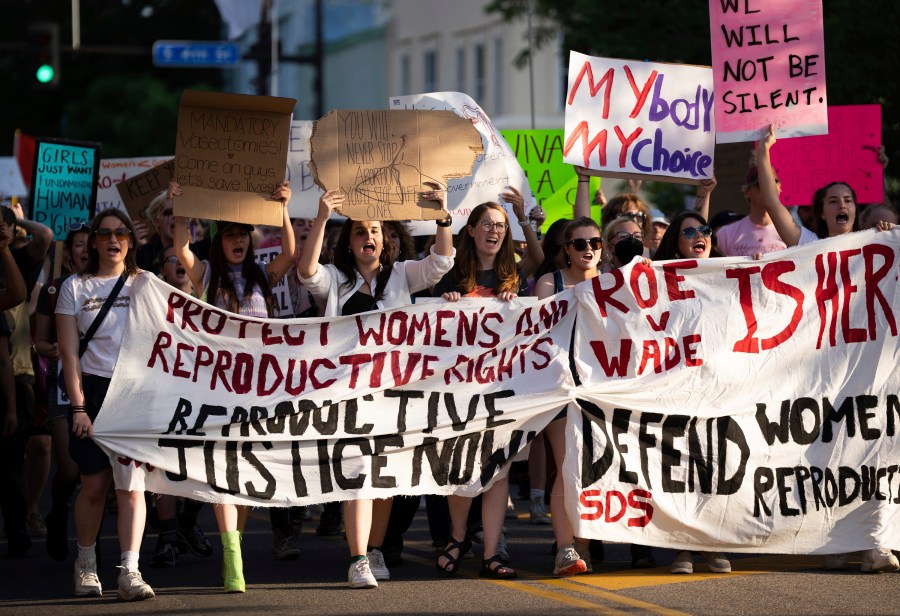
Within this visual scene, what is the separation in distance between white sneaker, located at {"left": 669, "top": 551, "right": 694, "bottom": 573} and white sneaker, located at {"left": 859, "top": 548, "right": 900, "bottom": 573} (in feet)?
2.65

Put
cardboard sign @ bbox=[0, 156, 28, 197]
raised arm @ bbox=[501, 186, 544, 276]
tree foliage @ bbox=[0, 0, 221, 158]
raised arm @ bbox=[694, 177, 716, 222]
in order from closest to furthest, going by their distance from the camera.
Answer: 1. raised arm @ bbox=[694, 177, 716, 222]
2. raised arm @ bbox=[501, 186, 544, 276]
3. cardboard sign @ bbox=[0, 156, 28, 197]
4. tree foliage @ bbox=[0, 0, 221, 158]

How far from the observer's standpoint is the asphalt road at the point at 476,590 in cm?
702

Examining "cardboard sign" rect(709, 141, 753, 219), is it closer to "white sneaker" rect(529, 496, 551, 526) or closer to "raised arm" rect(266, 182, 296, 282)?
"white sneaker" rect(529, 496, 551, 526)

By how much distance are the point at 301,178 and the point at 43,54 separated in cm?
1151

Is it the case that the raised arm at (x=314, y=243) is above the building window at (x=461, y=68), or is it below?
below

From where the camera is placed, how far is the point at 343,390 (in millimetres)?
7844

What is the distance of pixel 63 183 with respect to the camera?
448 inches

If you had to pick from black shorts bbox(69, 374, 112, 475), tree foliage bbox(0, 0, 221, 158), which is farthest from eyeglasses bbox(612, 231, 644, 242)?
tree foliage bbox(0, 0, 221, 158)

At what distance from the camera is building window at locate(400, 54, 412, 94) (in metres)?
43.9

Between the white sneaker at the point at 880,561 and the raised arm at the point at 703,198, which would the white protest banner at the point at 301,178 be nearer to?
the raised arm at the point at 703,198

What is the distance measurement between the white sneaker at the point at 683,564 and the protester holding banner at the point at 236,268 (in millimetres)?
2117

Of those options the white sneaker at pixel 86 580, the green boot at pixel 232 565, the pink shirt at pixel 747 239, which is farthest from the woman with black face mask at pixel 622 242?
the white sneaker at pixel 86 580

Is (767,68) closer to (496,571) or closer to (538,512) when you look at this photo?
(538,512)

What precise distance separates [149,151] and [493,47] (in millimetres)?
9622
